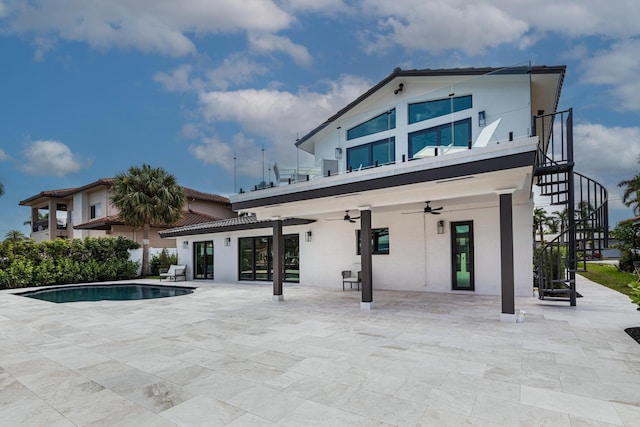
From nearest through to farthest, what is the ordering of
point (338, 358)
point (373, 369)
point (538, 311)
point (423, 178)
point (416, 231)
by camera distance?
1. point (373, 369)
2. point (338, 358)
3. point (423, 178)
4. point (538, 311)
5. point (416, 231)

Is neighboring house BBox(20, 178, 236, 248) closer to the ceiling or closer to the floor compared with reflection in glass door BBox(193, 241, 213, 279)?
closer to the ceiling

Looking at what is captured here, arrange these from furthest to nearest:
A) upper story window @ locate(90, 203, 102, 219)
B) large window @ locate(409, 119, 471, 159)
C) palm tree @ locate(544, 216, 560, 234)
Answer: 1. palm tree @ locate(544, 216, 560, 234)
2. upper story window @ locate(90, 203, 102, 219)
3. large window @ locate(409, 119, 471, 159)

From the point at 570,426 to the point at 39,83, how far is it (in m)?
36.7

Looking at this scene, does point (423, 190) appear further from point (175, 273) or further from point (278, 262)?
point (175, 273)

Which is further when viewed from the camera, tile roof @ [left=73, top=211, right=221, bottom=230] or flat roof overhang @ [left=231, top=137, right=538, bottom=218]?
tile roof @ [left=73, top=211, right=221, bottom=230]

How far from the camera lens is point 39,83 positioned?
27828 millimetres

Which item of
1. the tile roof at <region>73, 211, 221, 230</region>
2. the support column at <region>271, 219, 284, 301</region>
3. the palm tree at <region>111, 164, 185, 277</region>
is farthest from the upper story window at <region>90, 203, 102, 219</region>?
the support column at <region>271, 219, 284, 301</region>

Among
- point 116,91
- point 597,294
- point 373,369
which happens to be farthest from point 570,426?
point 116,91

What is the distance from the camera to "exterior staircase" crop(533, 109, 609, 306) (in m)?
8.44

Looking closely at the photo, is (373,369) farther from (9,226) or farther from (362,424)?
(9,226)

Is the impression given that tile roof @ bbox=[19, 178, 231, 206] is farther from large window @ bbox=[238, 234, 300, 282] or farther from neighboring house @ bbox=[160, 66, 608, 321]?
neighboring house @ bbox=[160, 66, 608, 321]

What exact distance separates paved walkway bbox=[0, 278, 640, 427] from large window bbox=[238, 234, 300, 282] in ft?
22.0

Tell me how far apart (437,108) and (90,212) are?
26.5 meters

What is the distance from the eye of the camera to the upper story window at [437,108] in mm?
7578
